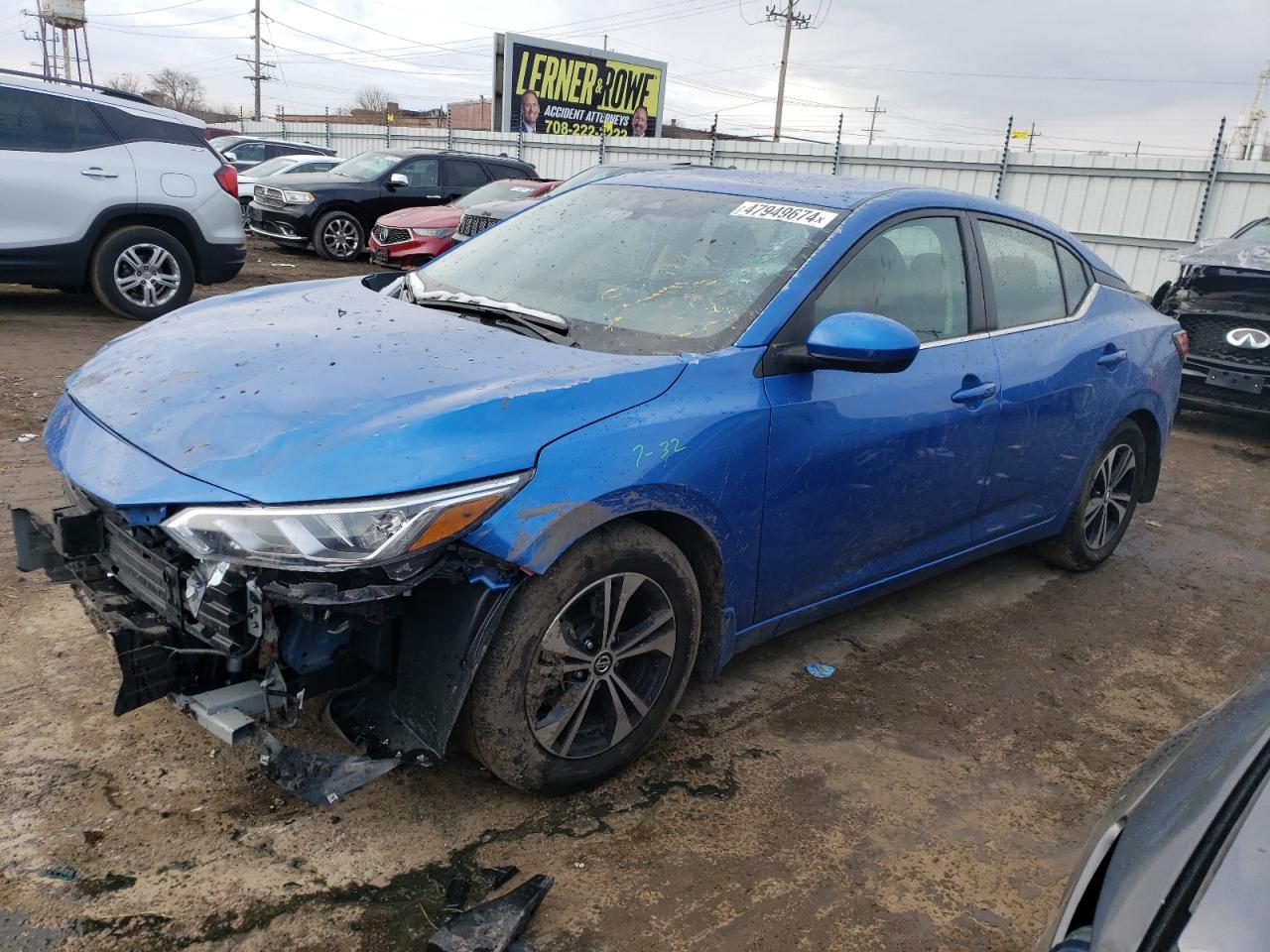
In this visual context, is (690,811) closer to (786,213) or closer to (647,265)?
(647,265)

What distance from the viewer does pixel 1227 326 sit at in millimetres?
7875

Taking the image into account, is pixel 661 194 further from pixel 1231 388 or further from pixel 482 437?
pixel 1231 388

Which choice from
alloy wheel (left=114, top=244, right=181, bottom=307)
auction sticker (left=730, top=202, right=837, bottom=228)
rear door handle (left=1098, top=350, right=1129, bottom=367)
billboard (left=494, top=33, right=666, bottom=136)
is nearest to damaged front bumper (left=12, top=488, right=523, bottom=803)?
auction sticker (left=730, top=202, right=837, bottom=228)

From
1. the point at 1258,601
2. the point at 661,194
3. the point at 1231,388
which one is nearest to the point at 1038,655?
the point at 1258,601

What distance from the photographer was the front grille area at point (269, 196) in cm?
1404

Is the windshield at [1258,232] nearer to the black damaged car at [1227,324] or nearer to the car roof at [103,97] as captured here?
the black damaged car at [1227,324]

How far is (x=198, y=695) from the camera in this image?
2.33 m

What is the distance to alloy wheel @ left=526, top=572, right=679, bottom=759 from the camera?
2479mm

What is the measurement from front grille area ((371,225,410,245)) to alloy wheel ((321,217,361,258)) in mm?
1811

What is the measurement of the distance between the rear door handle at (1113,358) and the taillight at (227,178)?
289 inches

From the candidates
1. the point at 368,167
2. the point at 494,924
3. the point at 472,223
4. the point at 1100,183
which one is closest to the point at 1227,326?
the point at 472,223

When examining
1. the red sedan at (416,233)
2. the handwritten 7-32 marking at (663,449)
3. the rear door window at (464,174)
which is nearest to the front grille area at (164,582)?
the handwritten 7-32 marking at (663,449)

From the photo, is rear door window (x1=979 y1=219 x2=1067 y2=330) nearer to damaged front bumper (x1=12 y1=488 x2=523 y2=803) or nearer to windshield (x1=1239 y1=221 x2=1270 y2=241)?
damaged front bumper (x1=12 y1=488 x2=523 y2=803)

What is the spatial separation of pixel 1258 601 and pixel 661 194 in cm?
353
